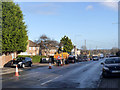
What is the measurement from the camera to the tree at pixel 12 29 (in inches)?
1297

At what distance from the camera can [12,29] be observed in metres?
33.8

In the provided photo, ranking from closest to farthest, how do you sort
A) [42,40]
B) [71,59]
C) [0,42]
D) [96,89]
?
[96,89]
[0,42]
[71,59]
[42,40]

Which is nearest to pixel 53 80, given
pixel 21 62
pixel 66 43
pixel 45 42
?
pixel 21 62

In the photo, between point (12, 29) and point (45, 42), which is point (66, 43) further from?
point (12, 29)

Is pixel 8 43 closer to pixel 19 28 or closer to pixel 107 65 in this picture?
pixel 19 28

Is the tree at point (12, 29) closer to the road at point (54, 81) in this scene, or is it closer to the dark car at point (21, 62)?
the dark car at point (21, 62)

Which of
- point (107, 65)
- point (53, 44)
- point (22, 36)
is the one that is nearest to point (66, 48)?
point (53, 44)

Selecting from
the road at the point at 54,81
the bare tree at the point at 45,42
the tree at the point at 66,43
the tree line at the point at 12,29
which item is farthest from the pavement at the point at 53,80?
the tree at the point at 66,43

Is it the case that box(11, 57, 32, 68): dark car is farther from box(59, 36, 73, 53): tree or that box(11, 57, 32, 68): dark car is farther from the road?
box(59, 36, 73, 53): tree

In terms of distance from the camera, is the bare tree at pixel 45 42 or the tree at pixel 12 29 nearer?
the tree at pixel 12 29

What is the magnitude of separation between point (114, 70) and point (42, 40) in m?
60.8

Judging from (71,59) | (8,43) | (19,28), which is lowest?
(71,59)

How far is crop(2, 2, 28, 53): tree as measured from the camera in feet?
108

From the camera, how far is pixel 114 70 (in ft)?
47.1
